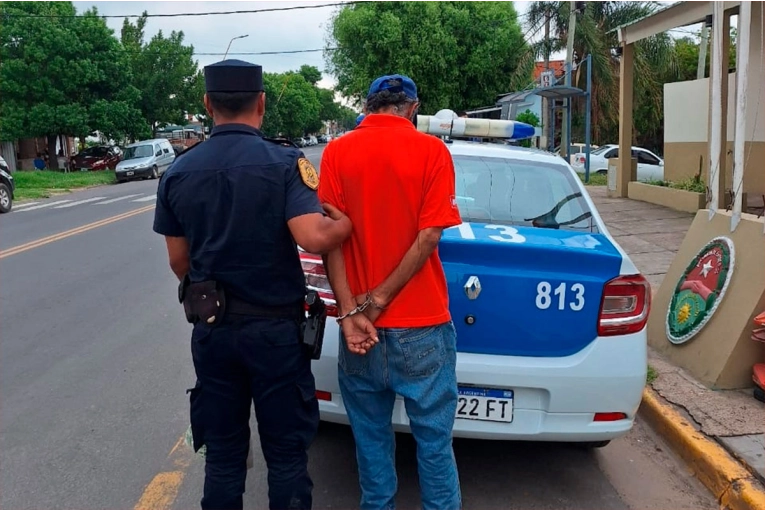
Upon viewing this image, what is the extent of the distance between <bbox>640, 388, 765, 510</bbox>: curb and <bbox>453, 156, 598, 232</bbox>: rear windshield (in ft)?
4.09

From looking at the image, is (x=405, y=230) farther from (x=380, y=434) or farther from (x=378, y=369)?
(x=380, y=434)

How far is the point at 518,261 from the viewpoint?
9.98 feet

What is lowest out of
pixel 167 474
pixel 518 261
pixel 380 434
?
pixel 167 474

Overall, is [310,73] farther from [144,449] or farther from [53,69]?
[144,449]

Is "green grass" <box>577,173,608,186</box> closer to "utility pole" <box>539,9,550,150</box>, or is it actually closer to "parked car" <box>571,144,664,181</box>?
"parked car" <box>571,144,664,181</box>

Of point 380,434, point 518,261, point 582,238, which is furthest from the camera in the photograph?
point 582,238

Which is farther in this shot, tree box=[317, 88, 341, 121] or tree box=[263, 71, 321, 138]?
tree box=[317, 88, 341, 121]

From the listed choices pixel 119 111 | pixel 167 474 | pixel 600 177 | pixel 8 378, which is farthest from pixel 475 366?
pixel 119 111

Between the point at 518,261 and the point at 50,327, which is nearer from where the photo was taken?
the point at 518,261

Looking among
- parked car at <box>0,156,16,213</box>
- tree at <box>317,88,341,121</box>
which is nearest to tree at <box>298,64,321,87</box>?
tree at <box>317,88,341,121</box>

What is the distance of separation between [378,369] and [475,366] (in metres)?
0.64

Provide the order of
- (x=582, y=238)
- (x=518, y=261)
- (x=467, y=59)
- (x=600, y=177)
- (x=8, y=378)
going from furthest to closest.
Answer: (x=467, y=59) → (x=600, y=177) → (x=8, y=378) → (x=582, y=238) → (x=518, y=261)

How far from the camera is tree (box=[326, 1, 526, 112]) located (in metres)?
27.9

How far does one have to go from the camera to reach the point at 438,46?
27906mm
